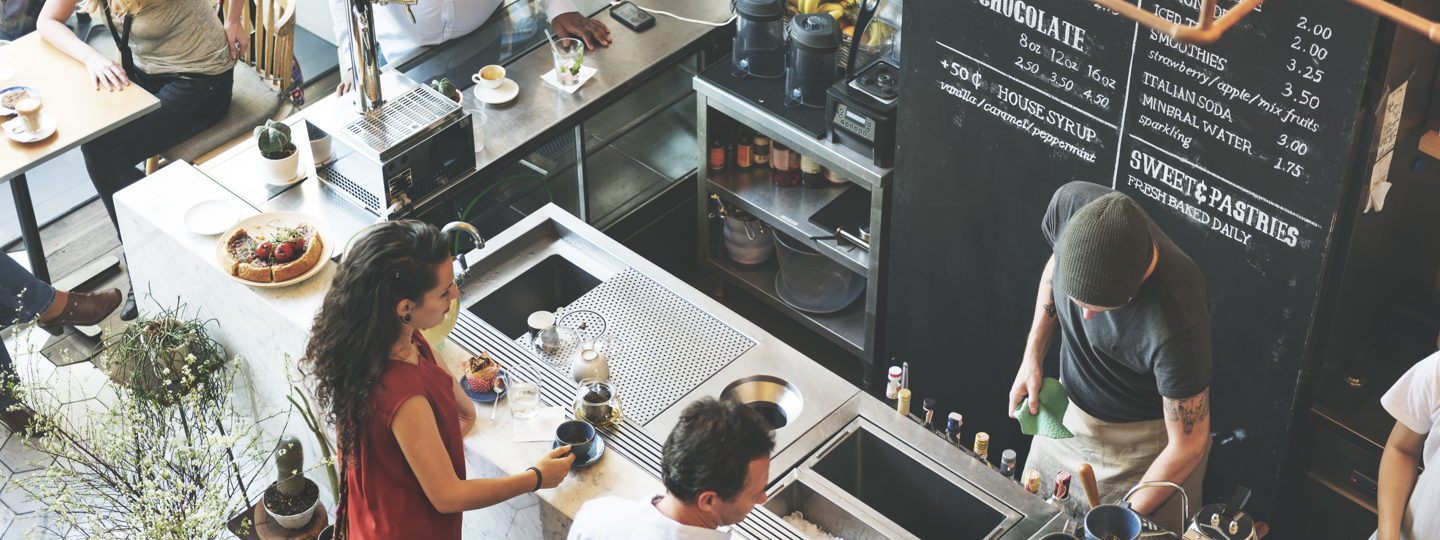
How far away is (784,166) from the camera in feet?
13.3

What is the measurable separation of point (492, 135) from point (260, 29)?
4.60 feet

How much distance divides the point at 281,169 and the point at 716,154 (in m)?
1.43

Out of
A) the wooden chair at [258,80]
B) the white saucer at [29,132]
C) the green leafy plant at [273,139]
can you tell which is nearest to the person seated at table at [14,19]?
the wooden chair at [258,80]

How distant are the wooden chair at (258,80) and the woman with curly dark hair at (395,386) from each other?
7.07ft

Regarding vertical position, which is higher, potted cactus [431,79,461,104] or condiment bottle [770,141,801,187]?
potted cactus [431,79,461,104]

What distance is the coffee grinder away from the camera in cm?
345

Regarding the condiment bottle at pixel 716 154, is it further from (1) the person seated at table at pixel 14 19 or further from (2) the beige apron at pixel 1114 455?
(1) the person seated at table at pixel 14 19

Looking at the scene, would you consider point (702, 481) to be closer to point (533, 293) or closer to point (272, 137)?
point (533, 293)

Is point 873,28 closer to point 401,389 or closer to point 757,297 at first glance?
point 757,297

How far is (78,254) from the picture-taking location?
181 inches

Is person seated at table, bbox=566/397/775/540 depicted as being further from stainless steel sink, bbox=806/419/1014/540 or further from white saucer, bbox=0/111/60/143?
white saucer, bbox=0/111/60/143

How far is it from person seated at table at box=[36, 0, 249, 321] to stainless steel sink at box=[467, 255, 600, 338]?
5.95 ft

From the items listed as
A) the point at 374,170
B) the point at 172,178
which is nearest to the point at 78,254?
the point at 172,178

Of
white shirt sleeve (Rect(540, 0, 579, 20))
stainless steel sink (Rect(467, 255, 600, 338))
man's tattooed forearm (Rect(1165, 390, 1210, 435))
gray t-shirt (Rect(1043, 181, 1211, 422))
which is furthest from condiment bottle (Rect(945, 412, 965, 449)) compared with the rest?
white shirt sleeve (Rect(540, 0, 579, 20))
